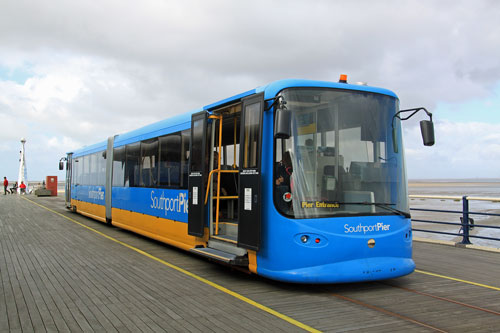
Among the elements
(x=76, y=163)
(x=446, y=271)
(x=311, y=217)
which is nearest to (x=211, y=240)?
(x=311, y=217)

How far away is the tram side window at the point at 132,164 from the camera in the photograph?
12703 mm

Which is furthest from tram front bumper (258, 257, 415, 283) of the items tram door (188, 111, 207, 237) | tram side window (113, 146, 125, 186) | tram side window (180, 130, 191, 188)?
tram side window (113, 146, 125, 186)

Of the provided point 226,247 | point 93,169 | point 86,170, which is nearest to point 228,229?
point 226,247

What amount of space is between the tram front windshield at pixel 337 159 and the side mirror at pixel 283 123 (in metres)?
→ 0.12

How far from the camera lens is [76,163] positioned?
69.2 feet

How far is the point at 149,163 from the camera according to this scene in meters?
11.9

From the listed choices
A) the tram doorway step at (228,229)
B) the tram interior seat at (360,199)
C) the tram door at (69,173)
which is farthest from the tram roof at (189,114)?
the tram door at (69,173)

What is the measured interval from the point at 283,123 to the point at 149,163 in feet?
21.4

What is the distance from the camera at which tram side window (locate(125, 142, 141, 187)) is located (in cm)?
1270

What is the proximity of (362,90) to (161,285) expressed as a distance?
439 cm

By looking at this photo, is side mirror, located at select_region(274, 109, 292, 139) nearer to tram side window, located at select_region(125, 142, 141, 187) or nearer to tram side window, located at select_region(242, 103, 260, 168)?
tram side window, located at select_region(242, 103, 260, 168)

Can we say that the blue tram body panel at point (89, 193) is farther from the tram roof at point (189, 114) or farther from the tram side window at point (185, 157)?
the tram side window at point (185, 157)

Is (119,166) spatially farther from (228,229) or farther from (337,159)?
(337,159)

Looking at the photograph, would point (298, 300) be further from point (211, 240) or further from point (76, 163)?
point (76, 163)
